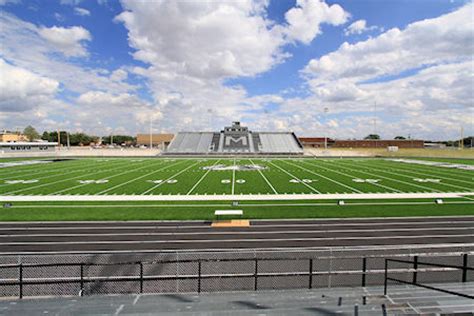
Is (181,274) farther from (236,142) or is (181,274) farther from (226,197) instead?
(236,142)

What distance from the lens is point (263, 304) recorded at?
6.32 metres

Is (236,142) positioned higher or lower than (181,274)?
higher

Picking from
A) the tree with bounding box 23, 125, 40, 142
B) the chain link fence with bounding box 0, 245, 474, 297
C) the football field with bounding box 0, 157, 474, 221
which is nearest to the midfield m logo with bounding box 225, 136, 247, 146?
the football field with bounding box 0, 157, 474, 221

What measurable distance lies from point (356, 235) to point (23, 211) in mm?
19798

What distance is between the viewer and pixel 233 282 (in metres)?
8.91

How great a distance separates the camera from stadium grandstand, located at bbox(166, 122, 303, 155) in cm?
8544

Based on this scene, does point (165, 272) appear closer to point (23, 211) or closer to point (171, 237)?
Answer: point (171, 237)

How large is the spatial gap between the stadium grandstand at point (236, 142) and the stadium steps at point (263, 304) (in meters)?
75.3

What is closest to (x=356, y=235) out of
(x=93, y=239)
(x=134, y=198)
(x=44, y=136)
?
(x=93, y=239)

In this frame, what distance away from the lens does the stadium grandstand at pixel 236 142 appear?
85.4 m

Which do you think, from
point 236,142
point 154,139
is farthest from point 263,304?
point 154,139

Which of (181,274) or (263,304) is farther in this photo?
(181,274)

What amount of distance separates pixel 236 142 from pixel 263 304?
8641cm

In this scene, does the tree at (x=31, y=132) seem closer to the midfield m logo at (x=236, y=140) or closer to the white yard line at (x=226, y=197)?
the midfield m logo at (x=236, y=140)
